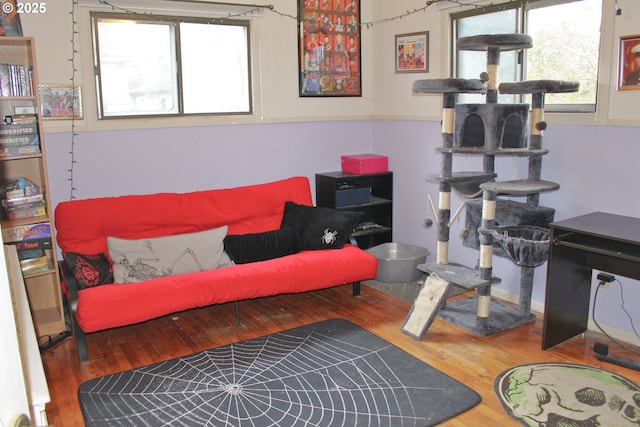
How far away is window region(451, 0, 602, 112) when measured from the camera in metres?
3.46

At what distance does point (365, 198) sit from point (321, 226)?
0.85 metres

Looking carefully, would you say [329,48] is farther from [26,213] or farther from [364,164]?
Result: [26,213]

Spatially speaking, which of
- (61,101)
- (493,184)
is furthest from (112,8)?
(493,184)

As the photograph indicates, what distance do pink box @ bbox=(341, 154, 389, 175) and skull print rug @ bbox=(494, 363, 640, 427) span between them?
7.34ft

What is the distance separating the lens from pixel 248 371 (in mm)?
3039

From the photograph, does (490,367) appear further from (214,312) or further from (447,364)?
(214,312)

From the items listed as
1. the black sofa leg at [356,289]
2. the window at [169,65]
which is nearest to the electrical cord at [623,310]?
the black sofa leg at [356,289]

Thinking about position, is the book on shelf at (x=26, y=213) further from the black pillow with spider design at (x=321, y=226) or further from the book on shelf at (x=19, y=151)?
the black pillow with spider design at (x=321, y=226)

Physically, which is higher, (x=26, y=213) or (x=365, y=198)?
(x=26, y=213)

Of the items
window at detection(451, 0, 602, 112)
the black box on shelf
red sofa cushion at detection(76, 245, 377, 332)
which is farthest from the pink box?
window at detection(451, 0, 602, 112)

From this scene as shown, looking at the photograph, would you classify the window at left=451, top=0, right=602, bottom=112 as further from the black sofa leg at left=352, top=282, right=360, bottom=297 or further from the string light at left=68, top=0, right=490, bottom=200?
the black sofa leg at left=352, top=282, right=360, bottom=297

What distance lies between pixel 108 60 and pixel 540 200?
3112 millimetres

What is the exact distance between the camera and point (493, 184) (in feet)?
10.9

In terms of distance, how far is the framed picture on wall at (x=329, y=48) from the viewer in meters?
4.66
